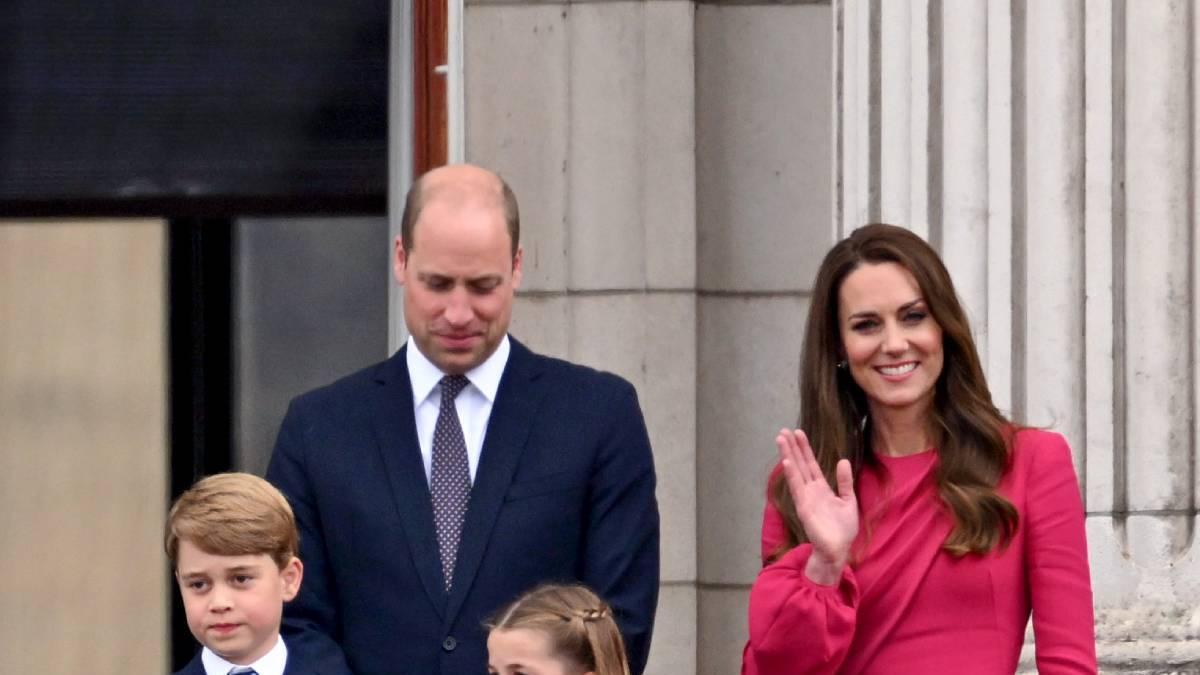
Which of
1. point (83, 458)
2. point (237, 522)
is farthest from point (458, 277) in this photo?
point (83, 458)

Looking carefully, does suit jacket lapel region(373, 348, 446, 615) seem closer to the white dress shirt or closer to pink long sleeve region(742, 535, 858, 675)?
the white dress shirt

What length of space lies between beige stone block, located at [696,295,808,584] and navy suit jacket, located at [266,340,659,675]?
2.37 metres

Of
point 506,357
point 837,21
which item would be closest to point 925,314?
point 506,357

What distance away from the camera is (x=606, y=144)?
7105mm

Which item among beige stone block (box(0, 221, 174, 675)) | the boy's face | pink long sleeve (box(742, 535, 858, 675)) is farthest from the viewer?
beige stone block (box(0, 221, 174, 675))

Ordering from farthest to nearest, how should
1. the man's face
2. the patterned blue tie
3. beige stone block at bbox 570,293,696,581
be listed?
beige stone block at bbox 570,293,696,581, the patterned blue tie, the man's face

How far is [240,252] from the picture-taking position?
25.0 ft

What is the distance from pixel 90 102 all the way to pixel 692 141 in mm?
1968

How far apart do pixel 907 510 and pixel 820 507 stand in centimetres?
25

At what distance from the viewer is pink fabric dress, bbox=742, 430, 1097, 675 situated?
4.26m

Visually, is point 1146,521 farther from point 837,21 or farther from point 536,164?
point 536,164

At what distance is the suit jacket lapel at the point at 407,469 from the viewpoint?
4656mm

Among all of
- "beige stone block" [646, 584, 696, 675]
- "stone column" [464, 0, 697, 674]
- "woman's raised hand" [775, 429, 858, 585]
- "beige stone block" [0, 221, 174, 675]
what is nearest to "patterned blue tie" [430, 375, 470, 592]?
"woman's raised hand" [775, 429, 858, 585]

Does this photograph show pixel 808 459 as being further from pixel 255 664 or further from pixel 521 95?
pixel 521 95
